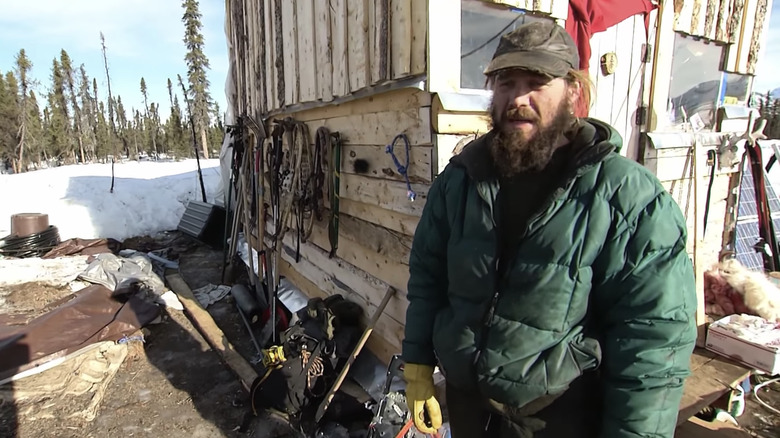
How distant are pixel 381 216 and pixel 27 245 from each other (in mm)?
8651

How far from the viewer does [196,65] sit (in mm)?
32031

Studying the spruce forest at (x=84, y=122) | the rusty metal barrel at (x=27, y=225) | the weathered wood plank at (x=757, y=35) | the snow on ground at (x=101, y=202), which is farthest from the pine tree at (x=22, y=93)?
the weathered wood plank at (x=757, y=35)

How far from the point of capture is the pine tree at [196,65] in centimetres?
3073

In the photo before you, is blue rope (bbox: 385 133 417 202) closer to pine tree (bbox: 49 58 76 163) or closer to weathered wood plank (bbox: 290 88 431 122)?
weathered wood plank (bbox: 290 88 431 122)

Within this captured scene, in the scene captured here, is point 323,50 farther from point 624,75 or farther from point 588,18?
point 624,75

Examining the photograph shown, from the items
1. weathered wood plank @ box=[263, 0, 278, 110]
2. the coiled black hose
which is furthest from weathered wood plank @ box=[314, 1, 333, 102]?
the coiled black hose

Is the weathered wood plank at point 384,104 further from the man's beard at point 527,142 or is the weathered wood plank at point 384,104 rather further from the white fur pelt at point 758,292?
the white fur pelt at point 758,292

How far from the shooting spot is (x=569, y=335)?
1.43 metres

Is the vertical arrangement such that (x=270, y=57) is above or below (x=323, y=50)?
above

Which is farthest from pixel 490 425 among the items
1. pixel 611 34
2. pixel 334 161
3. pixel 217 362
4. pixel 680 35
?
pixel 680 35

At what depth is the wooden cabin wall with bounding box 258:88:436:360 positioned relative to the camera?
116 inches

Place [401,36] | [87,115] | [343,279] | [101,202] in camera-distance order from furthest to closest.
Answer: [87,115]
[101,202]
[343,279]
[401,36]

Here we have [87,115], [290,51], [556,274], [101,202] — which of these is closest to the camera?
[556,274]

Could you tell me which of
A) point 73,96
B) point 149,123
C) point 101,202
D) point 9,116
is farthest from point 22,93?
point 101,202
